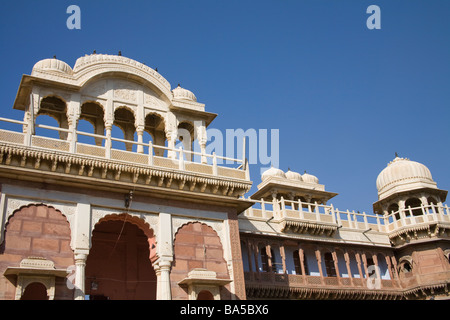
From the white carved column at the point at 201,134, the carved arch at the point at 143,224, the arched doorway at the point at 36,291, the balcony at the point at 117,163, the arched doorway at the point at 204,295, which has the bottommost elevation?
the arched doorway at the point at 204,295

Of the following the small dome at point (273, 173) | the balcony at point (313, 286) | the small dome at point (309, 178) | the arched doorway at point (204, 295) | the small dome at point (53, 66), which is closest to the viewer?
the arched doorway at point (204, 295)

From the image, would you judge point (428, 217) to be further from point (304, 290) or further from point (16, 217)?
point (16, 217)

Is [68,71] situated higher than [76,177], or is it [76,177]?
[68,71]

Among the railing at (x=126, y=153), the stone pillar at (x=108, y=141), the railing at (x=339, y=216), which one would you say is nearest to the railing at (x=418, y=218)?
the railing at (x=339, y=216)

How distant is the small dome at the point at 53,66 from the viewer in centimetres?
1689

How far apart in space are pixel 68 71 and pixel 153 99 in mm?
3073

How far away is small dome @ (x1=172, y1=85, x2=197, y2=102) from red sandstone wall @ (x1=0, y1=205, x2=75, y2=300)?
22.0 feet

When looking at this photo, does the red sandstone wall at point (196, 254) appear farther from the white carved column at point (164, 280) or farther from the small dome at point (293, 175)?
the small dome at point (293, 175)

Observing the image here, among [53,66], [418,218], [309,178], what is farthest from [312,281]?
[53,66]

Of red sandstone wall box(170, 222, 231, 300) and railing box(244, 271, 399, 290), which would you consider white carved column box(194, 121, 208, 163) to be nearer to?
red sandstone wall box(170, 222, 231, 300)

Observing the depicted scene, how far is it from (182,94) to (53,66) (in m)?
4.75

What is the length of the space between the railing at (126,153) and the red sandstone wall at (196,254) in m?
2.01
